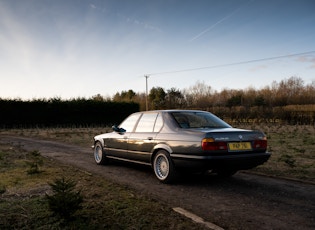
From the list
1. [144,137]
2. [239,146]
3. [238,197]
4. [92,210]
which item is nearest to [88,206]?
[92,210]

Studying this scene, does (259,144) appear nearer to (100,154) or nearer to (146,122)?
(146,122)

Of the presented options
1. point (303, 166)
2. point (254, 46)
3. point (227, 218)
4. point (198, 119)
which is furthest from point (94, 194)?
point (254, 46)

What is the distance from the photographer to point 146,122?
279 inches

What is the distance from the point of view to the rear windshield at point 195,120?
626 centimetres

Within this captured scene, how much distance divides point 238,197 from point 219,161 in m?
0.70

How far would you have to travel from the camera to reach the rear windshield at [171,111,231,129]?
626cm

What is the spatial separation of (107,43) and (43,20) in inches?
132

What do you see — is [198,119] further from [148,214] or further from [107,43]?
[107,43]

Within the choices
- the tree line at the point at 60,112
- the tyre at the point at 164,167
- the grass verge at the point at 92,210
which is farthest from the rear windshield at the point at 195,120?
the tree line at the point at 60,112

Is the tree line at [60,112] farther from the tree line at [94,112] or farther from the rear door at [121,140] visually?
the rear door at [121,140]

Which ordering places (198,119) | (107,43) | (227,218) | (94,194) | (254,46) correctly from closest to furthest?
(227,218) < (94,194) < (198,119) < (107,43) < (254,46)

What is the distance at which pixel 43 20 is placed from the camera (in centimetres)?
1466

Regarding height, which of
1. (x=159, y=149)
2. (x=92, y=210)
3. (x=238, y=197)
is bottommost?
(x=238, y=197)

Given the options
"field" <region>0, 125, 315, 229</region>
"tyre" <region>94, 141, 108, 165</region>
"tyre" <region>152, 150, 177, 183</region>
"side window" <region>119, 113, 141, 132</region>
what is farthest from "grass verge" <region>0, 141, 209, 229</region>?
"tyre" <region>94, 141, 108, 165</region>
